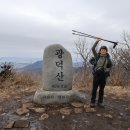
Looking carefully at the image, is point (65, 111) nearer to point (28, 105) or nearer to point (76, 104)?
point (76, 104)

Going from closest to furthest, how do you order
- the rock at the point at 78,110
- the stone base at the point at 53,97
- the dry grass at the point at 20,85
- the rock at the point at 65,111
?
the rock at the point at 65,111 < the rock at the point at 78,110 < the stone base at the point at 53,97 < the dry grass at the point at 20,85

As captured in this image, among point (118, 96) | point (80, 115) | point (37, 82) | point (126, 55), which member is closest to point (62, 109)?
point (80, 115)

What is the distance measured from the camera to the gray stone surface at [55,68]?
9172 millimetres

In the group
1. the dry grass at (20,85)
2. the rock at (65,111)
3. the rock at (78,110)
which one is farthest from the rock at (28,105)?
the dry grass at (20,85)

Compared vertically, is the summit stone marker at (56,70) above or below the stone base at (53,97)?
above

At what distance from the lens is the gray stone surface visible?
9.17m

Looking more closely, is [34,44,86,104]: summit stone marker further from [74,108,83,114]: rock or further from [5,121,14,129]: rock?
[5,121,14,129]: rock

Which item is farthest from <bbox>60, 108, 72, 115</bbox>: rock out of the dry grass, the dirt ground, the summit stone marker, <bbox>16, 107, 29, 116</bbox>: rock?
the dry grass

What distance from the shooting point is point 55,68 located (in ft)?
30.1

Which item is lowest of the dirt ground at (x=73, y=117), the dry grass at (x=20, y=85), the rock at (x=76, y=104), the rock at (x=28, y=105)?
the dirt ground at (x=73, y=117)

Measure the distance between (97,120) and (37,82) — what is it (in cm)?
622

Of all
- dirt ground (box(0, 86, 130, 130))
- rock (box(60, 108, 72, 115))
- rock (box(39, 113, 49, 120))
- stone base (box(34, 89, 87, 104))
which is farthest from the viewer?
stone base (box(34, 89, 87, 104))

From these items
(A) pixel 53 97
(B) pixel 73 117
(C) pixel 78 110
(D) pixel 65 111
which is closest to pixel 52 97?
(A) pixel 53 97

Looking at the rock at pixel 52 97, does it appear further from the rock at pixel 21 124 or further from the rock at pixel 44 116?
the rock at pixel 21 124
